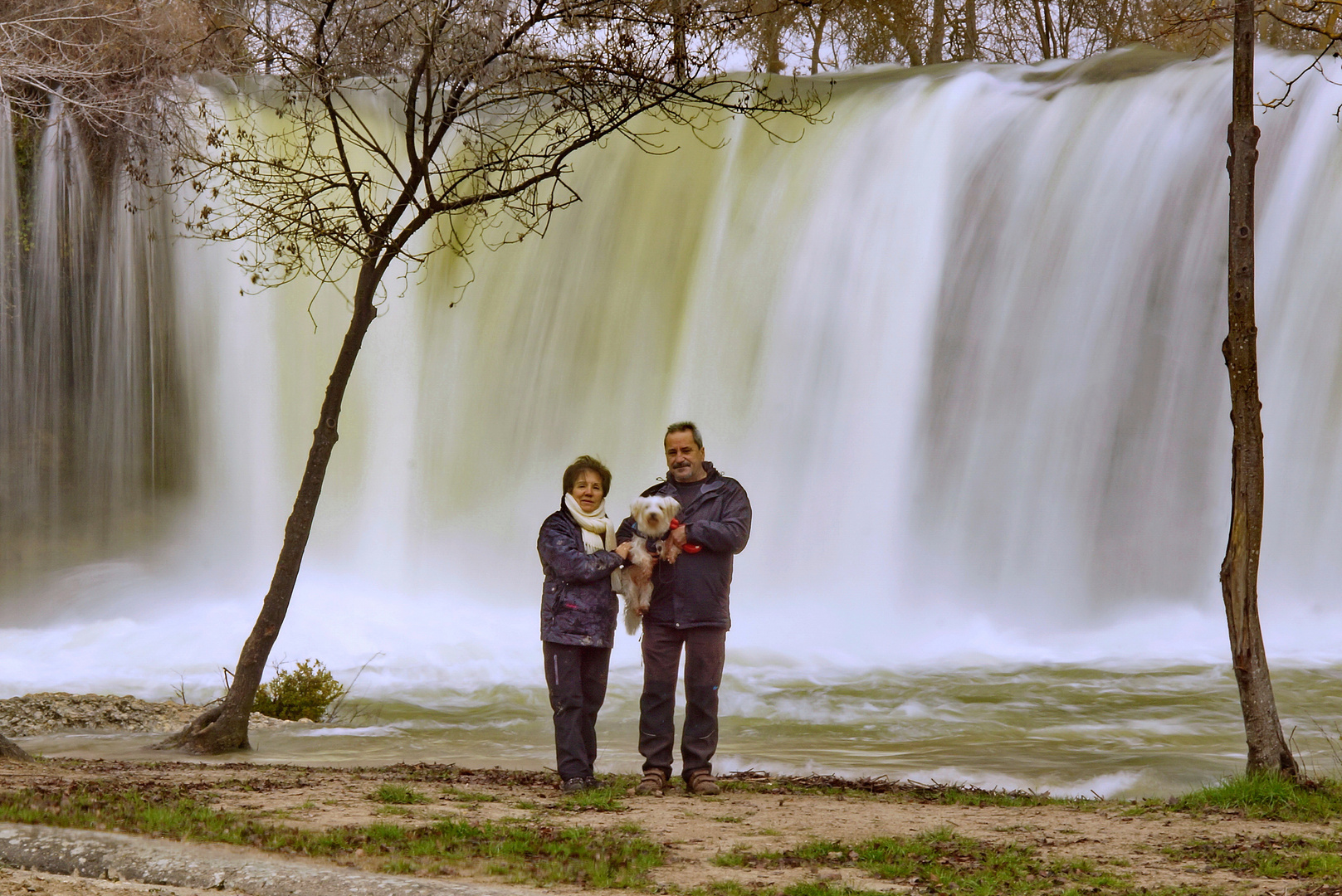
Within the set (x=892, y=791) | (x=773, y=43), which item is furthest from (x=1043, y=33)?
(x=892, y=791)

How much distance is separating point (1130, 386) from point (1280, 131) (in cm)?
309

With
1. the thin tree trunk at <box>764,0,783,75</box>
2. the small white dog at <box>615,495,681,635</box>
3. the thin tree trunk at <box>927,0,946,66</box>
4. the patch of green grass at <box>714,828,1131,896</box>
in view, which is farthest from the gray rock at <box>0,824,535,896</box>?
the thin tree trunk at <box>927,0,946,66</box>

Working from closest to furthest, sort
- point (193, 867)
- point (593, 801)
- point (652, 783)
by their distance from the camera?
1. point (193, 867)
2. point (593, 801)
3. point (652, 783)

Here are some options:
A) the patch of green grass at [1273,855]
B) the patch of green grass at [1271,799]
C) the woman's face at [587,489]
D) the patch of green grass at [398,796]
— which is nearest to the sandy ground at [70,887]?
the patch of green grass at [398,796]

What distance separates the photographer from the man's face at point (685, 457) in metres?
6.24

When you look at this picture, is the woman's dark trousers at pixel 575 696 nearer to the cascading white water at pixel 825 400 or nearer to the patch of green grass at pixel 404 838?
the patch of green grass at pixel 404 838

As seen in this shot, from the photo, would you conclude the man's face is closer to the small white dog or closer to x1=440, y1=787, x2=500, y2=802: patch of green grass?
the small white dog

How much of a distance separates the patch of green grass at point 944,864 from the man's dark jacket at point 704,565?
1268mm

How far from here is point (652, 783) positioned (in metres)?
6.29

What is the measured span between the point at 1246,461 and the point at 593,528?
3094 mm

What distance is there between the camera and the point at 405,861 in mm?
4570

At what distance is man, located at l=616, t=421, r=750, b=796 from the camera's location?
6.11m

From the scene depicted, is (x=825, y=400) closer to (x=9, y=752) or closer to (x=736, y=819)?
(x=9, y=752)

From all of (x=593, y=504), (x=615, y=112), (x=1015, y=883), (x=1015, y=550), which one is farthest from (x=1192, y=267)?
(x=1015, y=883)
